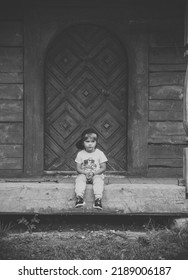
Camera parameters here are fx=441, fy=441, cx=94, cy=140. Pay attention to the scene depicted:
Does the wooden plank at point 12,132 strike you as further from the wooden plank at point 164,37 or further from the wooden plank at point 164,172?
the wooden plank at point 164,37

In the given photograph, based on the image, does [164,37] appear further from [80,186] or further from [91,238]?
[91,238]

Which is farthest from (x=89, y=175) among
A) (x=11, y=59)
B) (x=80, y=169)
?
(x=11, y=59)

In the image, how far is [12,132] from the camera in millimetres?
6402

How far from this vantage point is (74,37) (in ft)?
21.4

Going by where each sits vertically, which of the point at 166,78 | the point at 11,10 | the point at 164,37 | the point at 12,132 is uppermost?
the point at 11,10

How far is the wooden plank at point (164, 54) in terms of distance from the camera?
638 cm

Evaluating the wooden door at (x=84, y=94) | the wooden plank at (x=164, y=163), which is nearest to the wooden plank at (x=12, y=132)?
the wooden door at (x=84, y=94)

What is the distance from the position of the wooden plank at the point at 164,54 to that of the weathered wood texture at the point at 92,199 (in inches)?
93.7

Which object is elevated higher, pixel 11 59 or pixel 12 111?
pixel 11 59

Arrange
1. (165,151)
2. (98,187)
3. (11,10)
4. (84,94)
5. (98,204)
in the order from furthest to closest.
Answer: (84,94) → (165,151) → (11,10) → (98,187) → (98,204)

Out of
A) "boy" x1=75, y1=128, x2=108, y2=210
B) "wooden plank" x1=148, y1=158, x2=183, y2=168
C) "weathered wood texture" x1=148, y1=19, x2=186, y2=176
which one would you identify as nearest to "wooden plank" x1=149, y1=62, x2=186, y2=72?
"weathered wood texture" x1=148, y1=19, x2=186, y2=176

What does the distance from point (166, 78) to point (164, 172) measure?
4.48 feet
